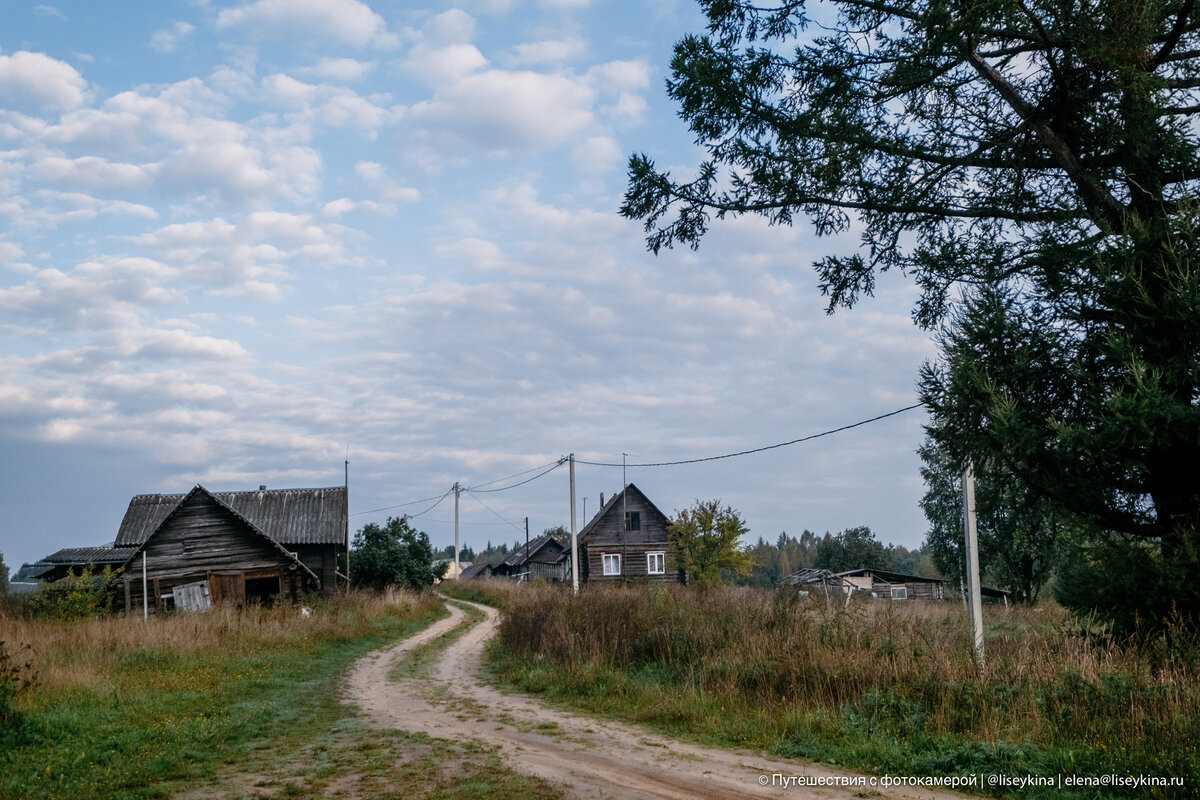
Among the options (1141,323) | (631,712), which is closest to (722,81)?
(1141,323)

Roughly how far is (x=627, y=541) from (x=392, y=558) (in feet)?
59.3

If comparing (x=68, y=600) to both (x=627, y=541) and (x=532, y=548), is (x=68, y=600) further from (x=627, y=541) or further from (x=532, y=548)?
(x=532, y=548)

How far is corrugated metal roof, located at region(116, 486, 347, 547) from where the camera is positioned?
40500 mm

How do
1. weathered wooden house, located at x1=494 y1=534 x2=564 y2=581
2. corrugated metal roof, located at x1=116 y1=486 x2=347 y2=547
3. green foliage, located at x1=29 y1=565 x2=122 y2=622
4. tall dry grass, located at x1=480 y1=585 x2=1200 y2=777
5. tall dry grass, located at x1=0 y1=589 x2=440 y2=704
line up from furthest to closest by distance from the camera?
weathered wooden house, located at x1=494 y1=534 x2=564 y2=581 → corrugated metal roof, located at x1=116 y1=486 x2=347 y2=547 → green foliage, located at x1=29 y1=565 x2=122 y2=622 → tall dry grass, located at x1=0 y1=589 x2=440 y2=704 → tall dry grass, located at x1=480 y1=585 x2=1200 y2=777

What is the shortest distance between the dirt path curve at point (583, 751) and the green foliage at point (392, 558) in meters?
30.8

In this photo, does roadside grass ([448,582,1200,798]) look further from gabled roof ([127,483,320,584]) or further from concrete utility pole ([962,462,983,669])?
gabled roof ([127,483,320,584])

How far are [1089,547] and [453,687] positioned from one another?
414 inches

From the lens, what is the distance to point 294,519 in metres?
41.4

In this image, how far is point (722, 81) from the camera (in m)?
11.4

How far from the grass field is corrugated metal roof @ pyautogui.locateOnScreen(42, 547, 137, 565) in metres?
20.5

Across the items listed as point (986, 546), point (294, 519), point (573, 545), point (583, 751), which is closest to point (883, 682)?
point (583, 751)

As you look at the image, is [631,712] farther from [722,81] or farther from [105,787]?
[722,81]

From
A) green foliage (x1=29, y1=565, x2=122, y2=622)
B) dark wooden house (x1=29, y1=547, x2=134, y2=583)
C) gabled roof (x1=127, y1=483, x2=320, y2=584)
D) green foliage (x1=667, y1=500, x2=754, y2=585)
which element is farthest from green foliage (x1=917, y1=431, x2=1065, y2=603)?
dark wooden house (x1=29, y1=547, x2=134, y2=583)

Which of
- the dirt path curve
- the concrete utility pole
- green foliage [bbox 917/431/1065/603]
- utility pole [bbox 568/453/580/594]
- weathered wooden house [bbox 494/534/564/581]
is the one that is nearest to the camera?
the dirt path curve
